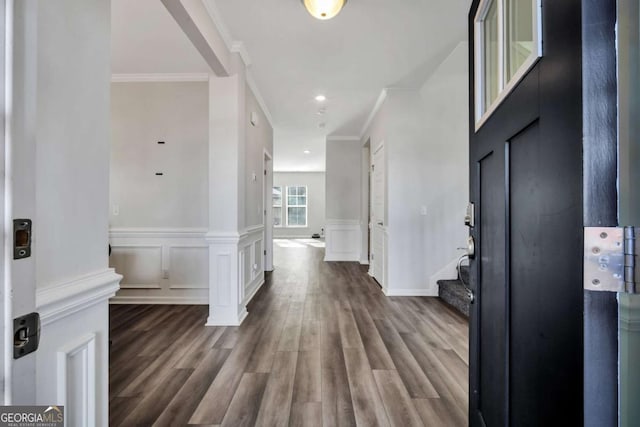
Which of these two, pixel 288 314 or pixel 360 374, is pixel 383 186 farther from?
pixel 360 374

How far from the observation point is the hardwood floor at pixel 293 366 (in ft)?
5.23

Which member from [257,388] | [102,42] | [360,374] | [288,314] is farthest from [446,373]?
[102,42]

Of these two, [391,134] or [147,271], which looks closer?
[147,271]

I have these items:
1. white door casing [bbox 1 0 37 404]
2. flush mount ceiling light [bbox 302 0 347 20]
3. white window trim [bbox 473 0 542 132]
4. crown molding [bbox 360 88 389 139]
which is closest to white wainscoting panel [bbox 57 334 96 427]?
white door casing [bbox 1 0 37 404]

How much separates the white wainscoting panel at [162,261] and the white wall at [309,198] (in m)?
8.75

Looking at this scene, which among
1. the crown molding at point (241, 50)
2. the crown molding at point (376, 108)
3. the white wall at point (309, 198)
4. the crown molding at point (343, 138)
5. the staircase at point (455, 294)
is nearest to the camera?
the crown molding at point (241, 50)

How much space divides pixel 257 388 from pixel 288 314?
1315 millimetres

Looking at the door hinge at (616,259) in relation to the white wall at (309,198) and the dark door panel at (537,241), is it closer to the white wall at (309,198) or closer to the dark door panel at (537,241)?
the dark door panel at (537,241)

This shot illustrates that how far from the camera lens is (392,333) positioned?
265 centimetres

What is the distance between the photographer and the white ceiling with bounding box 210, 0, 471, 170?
231 centimetres

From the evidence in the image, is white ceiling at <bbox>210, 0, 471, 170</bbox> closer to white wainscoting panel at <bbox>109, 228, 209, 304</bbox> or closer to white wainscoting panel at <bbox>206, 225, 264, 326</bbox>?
white wainscoting panel at <bbox>206, 225, 264, 326</bbox>

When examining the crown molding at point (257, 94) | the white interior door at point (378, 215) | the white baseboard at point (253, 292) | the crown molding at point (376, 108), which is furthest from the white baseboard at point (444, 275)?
the crown molding at point (257, 94)

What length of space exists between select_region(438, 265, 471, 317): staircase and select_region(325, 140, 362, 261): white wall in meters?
2.87

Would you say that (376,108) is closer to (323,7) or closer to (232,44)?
(232,44)
